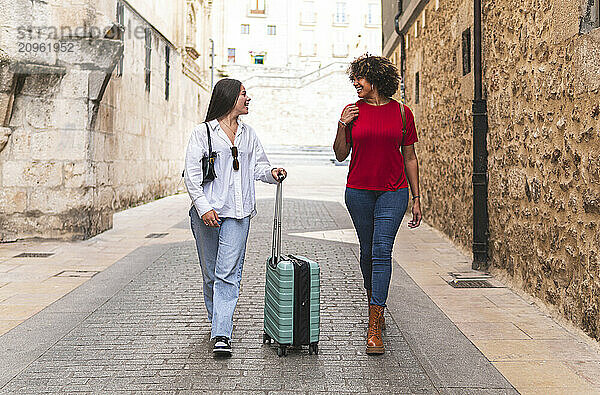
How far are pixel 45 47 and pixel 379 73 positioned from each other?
19.5ft

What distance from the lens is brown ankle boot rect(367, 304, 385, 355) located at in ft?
13.6

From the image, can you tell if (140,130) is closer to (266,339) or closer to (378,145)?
(266,339)

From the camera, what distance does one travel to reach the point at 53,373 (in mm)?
3822

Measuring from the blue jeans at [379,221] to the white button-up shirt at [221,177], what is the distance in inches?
22.4

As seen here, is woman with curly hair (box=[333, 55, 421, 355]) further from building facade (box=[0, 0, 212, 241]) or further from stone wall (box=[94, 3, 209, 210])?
stone wall (box=[94, 3, 209, 210])

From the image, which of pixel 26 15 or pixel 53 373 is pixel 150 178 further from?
pixel 53 373

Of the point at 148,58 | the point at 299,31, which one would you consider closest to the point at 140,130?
the point at 148,58

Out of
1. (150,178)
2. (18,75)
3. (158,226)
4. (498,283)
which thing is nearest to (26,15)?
(18,75)

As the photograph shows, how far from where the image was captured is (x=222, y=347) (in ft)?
13.5

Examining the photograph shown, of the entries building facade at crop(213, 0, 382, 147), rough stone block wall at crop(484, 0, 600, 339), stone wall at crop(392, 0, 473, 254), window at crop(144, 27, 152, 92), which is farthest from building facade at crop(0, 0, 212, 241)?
building facade at crop(213, 0, 382, 147)

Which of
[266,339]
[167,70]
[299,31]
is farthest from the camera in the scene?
[299,31]

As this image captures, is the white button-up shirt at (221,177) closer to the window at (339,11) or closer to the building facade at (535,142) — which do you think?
the building facade at (535,142)

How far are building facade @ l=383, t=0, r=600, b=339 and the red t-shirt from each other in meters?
1.26

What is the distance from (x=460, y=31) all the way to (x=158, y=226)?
566cm
